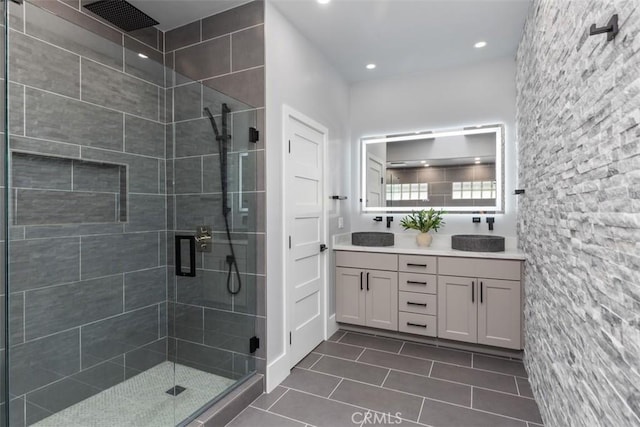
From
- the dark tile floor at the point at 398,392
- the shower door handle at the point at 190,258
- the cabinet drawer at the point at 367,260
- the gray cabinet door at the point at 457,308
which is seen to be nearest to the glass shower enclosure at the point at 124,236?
the shower door handle at the point at 190,258

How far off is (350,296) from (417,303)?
661 mm

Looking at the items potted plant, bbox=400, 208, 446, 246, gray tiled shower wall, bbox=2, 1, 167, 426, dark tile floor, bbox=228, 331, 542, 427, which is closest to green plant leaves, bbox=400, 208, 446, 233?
potted plant, bbox=400, 208, 446, 246

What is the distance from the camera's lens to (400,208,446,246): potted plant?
339cm

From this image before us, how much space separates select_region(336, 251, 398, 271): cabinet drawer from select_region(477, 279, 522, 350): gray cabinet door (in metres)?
0.78

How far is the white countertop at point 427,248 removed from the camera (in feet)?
9.39

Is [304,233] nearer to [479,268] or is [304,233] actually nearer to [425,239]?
[425,239]

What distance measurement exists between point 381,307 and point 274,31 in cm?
256

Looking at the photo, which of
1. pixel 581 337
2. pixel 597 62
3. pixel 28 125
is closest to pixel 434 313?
pixel 581 337

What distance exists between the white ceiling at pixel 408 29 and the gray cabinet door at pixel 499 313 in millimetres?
2079

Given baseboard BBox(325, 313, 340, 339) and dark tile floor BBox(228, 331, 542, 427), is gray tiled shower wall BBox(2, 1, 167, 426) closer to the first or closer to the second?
dark tile floor BBox(228, 331, 542, 427)

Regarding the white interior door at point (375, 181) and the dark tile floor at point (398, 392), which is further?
the white interior door at point (375, 181)

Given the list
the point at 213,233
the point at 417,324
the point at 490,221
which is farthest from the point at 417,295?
the point at 213,233

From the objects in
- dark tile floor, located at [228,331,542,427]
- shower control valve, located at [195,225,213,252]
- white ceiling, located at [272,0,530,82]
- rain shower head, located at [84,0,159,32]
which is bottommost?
dark tile floor, located at [228,331,542,427]

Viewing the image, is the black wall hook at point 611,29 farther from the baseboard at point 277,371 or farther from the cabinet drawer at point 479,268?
the baseboard at point 277,371
